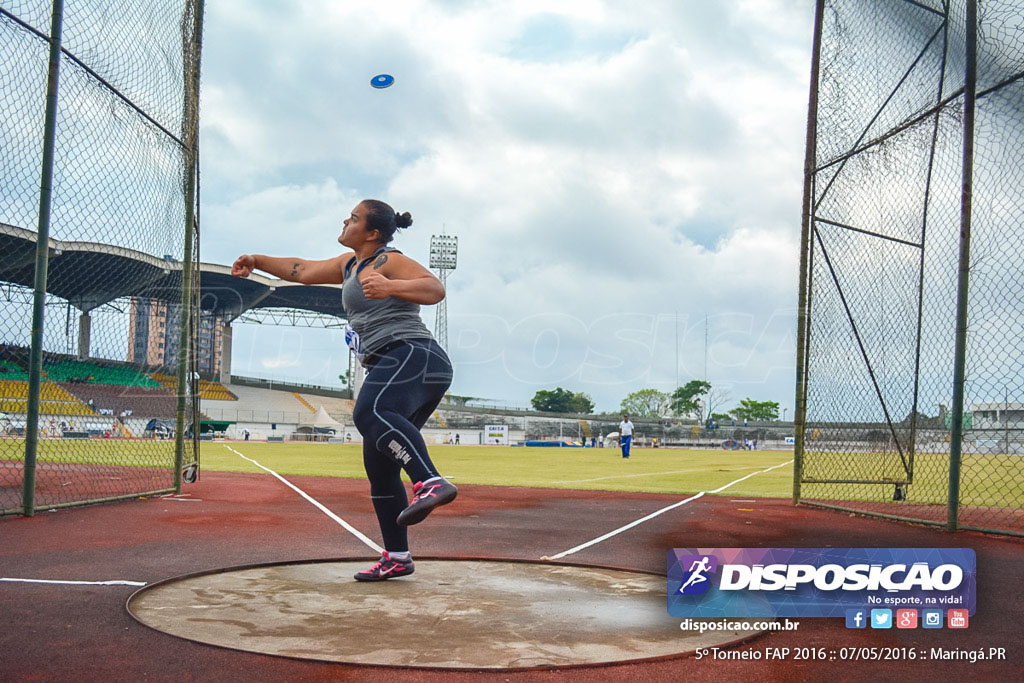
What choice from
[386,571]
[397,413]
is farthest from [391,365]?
[386,571]

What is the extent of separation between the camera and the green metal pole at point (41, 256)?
6957mm

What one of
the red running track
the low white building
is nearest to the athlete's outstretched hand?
the red running track

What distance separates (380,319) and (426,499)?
105cm

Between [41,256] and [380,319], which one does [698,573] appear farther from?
[41,256]

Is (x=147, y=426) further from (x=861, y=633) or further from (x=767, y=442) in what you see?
(x=767, y=442)

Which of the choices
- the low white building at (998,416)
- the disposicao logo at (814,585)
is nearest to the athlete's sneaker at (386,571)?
the disposicao logo at (814,585)

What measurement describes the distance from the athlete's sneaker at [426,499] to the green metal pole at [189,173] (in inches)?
259

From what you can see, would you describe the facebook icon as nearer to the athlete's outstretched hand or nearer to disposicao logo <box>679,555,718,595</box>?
disposicao logo <box>679,555,718,595</box>

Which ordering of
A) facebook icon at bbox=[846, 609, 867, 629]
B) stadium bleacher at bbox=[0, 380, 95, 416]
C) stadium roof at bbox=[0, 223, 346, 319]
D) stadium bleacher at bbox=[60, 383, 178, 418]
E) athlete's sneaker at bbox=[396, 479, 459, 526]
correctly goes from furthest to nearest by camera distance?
1. stadium bleacher at bbox=[60, 383, 178, 418]
2. stadium bleacher at bbox=[0, 380, 95, 416]
3. stadium roof at bbox=[0, 223, 346, 319]
4. athlete's sneaker at bbox=[396, 479, 459, 526]
5. facebook icon at bbox=[846, 609, 867, 629]

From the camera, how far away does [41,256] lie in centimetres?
692

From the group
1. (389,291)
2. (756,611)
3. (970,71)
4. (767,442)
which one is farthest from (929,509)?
(767,442)

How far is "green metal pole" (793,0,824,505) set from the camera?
9.94 metres

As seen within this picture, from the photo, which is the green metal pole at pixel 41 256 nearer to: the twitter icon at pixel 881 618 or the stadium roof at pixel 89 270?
the stadium roof at pixel 89 270

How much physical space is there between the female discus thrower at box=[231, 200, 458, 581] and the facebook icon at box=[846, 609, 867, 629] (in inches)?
74.3
